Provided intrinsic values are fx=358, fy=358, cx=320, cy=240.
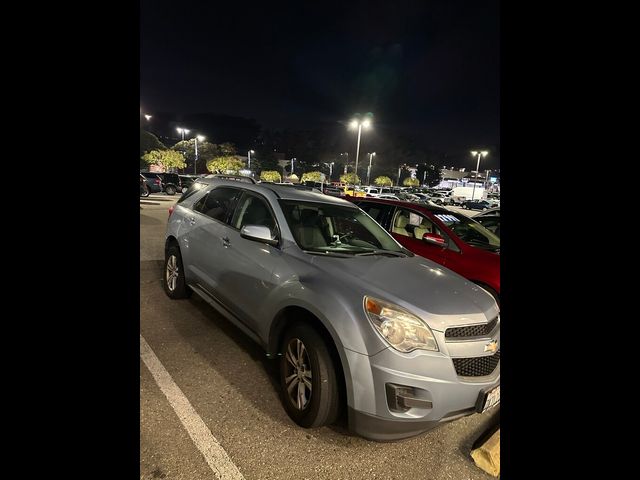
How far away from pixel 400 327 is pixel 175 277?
3.35 meters

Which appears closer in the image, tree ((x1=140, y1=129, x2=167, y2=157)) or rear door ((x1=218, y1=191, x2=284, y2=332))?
rear door ((x1=218, y1=191, x2=284, y2=332))

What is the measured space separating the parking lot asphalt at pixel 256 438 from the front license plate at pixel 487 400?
401 millimetres

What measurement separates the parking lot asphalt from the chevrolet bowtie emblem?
2.37ft

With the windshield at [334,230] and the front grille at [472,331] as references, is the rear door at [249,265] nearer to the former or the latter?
the windshield at [334,230]

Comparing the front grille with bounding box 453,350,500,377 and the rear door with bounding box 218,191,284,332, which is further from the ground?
the rear door with bounding box 218,191,284,332

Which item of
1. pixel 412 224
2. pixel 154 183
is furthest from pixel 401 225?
pixel 154 183

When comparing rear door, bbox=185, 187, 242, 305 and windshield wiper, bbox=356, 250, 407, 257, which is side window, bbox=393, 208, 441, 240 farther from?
rear door, bbox=185, 187, 242, 305

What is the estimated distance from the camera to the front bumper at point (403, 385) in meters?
2.06

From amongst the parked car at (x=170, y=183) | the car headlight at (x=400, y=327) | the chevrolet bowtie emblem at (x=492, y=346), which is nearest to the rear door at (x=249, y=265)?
the car headlight at (x=400, y=327)

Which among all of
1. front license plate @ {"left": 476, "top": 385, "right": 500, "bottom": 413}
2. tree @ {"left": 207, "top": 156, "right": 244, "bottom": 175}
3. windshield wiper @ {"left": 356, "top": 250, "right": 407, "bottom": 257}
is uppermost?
tree @ {"left": 207, "top": 156, "right": 244, "bottom": 175}

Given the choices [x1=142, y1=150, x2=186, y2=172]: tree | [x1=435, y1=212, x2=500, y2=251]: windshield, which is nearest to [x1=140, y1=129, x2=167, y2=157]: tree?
[x1=142, y1=150, x2=186, y2=172]: tree

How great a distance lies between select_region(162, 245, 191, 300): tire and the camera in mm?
4457

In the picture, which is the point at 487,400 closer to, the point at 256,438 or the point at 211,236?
the point at 256,438
